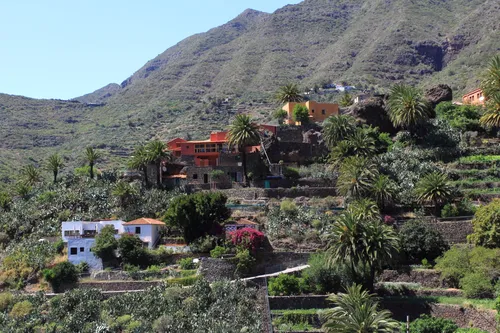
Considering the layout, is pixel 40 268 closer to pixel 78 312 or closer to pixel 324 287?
pixel 78 312

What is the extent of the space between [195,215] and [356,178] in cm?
1477

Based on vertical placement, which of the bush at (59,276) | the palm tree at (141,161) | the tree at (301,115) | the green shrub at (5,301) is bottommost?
the green shrub at (5,301)

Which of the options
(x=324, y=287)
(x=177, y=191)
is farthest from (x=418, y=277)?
(x=177, y=191)

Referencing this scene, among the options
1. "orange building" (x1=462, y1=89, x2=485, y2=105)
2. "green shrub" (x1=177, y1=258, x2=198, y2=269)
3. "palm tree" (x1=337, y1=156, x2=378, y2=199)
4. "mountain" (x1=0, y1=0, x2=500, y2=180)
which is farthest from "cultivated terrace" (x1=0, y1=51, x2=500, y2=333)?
"mountain" (x1=0, y1=0, x2=500, y2=180)

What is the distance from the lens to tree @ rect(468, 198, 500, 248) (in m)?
48.0

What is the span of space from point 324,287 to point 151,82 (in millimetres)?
124883

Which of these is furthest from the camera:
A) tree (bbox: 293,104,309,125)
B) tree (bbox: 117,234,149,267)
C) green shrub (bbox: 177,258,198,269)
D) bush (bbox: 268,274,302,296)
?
tree (bbox: 293,104,309,125)

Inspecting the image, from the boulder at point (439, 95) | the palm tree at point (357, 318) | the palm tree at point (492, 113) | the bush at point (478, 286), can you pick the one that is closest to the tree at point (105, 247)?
the palm tree at point (357, 318)

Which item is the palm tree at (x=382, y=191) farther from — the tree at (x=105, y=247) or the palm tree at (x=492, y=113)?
the tree at (x=105, y=247)

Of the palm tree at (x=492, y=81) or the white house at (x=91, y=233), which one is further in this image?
the palm tree at (x=492, y=81)

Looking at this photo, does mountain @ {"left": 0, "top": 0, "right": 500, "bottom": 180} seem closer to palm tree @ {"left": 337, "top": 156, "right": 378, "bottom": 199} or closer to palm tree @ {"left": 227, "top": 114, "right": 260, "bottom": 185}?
palm tree @ {"left": 227, "top": 114, "right": 260, "bottom": 185}

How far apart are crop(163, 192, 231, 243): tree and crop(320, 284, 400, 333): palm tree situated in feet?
61.9

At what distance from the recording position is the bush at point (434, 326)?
131 feet

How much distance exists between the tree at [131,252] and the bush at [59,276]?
14.2 ft
